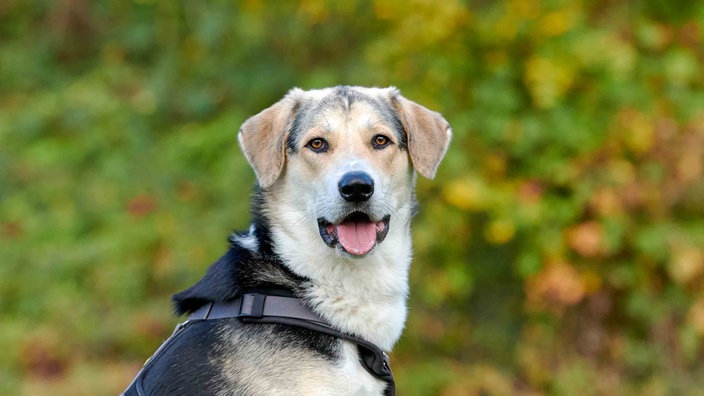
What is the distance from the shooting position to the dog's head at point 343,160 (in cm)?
457

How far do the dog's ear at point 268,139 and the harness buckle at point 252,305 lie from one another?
0.60m

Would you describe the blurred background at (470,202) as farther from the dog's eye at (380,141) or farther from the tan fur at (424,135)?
the dog's eye at (380,141)

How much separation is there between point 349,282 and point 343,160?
1.93 ft

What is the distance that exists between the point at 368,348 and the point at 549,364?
5594mm

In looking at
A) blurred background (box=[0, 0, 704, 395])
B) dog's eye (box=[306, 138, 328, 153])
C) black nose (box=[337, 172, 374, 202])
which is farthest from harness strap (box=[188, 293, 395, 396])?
blurred background (box=[0, 0, 704, 395])

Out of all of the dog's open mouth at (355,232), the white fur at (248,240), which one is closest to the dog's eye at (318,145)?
the dog's open mouth at (355,232)

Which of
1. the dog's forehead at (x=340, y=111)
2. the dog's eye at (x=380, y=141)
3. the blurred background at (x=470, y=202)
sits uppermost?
the dog's forehead at (x=340, y=111)

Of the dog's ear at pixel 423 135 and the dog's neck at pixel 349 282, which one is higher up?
the dog's ear at pixel 423 135

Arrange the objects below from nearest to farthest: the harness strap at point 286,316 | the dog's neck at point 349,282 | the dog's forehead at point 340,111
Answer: the harness strap at point 286,316 < the dog's neck at point 349,282 < the dog's forehead at point 340,111

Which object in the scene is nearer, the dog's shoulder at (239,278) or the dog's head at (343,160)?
the dog's shoulder at (239,278)

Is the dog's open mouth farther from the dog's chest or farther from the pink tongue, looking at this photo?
the dog's chest

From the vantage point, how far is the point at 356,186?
177 inches

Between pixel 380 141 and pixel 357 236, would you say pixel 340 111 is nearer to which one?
pixel 380 141

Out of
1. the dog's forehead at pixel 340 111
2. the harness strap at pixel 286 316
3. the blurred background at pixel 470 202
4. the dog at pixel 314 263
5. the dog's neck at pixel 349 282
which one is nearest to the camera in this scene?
the dog at pixel 314 263
